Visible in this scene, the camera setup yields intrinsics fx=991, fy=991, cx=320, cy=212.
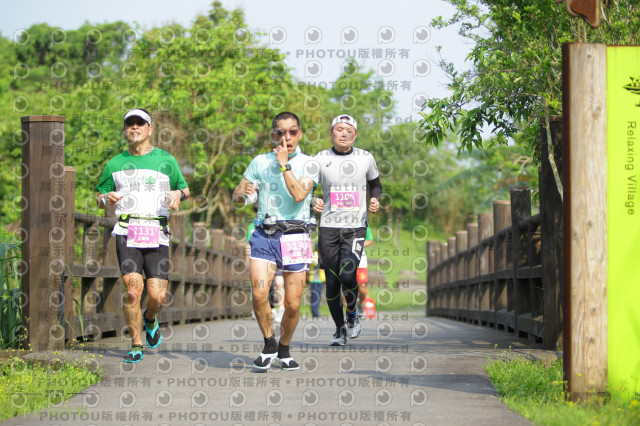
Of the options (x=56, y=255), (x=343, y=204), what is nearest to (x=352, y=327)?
(x=343, y=204)

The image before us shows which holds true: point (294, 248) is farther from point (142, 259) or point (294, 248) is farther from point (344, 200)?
point (344, 200)

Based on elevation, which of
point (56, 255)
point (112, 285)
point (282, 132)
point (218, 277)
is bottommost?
point (112, 285)

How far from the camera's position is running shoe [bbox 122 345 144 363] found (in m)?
7.45

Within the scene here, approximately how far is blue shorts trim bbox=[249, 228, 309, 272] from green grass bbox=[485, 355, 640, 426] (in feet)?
5.04

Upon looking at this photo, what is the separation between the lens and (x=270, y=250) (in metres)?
7.11

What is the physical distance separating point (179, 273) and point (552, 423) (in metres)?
9.35

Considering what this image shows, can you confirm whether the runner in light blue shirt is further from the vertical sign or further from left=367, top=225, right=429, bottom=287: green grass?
left=367, top=225, right=429, bottom=287: green grass

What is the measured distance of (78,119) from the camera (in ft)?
101

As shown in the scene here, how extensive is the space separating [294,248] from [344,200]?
1957 mm

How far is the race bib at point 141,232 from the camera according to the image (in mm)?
7688

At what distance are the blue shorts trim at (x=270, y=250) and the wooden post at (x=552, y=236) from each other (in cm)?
232

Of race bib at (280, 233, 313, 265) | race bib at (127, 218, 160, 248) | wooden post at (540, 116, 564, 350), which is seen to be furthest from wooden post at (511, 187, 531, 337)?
race bib at (127, 218, 160, 248)

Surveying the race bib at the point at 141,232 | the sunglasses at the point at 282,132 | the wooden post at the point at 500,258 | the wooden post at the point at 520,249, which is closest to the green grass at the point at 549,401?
the sunglasses at the point at 282,132

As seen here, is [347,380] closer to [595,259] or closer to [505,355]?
[505,355]
